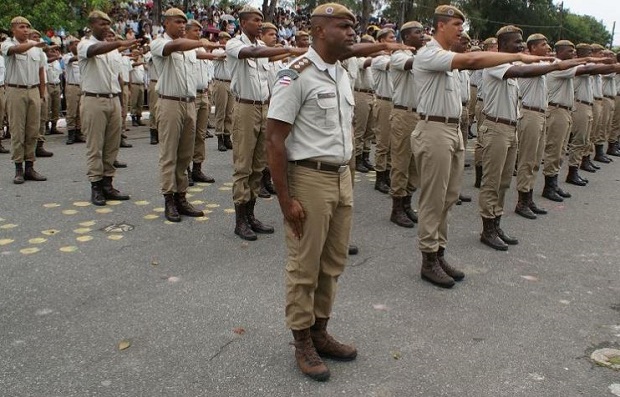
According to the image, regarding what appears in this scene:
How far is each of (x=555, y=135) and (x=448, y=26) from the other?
420 centimetres

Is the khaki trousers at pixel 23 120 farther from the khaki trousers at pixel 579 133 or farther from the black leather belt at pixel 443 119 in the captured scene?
the khaki trousers at pixel 579 133

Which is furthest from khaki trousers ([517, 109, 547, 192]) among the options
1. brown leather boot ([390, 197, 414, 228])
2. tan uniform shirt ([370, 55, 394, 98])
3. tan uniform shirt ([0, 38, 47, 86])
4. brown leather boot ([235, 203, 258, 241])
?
tan uniform shirt ([0, 38, 47, 86])

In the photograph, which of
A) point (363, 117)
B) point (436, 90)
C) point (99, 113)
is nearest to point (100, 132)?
→ point (99, 113)

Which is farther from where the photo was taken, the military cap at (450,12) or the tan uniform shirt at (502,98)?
the tan uniform shirt at (502,98)

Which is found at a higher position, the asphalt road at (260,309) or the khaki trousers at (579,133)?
the khaki trousers at (579,133)

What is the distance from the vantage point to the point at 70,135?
10.9 metres

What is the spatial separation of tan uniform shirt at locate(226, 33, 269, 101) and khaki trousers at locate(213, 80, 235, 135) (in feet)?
13.7

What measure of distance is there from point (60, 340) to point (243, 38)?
364cm

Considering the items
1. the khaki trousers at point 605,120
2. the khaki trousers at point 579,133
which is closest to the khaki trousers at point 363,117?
the khaki trousers at point 579,133

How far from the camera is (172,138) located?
6125mm

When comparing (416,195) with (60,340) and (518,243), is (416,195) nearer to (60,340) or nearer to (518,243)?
(518,243)

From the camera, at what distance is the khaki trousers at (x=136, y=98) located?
13219 mm

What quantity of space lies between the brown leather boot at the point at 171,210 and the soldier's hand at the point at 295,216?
3212 millimetres

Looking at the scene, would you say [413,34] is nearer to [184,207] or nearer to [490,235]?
[490,235]
